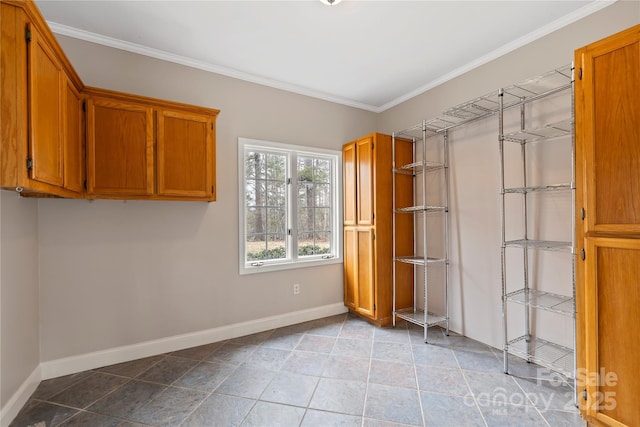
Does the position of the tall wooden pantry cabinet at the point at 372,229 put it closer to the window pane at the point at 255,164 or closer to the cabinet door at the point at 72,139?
the window pane at the point at 255,164

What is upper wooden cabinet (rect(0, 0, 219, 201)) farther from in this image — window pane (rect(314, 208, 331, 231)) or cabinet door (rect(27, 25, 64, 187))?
window pane (rect(314, 208, 331, 231))

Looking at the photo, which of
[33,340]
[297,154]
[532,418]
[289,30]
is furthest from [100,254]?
[532,418]

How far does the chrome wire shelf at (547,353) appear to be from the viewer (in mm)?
1967

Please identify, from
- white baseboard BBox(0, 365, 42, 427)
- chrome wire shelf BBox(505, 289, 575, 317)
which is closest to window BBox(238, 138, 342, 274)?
white baseboard BBox(0, 365, 42, 427)

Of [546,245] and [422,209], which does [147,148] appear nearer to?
[422,209]

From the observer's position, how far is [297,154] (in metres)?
3.43

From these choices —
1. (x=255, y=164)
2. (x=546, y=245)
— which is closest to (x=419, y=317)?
Result: (x=546, y=245)

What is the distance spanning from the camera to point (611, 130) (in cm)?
153

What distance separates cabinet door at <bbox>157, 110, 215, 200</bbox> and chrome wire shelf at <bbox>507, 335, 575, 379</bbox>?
2847 millimetres

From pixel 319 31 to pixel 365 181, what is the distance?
5.15 ft

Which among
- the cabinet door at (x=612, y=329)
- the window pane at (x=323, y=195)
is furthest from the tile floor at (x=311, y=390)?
the window pane at (x=323, y=195)

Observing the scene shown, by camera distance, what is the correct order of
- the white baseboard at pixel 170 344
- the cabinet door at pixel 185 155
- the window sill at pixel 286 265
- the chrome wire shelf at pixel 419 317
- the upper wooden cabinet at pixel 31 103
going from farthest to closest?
the window sill at pixel 286 265 → the chrome wire shelf at pixel 419 317 → the cabinet door at pixel 185 155 → the white baseboard at pixel 170 344 → the upper wooden cabinet at pixel 31 103

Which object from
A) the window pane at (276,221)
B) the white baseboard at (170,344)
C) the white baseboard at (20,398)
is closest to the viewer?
the white baseboard at (20,398)

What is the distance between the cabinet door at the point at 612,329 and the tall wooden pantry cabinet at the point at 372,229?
5.87ft
